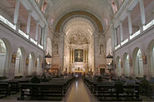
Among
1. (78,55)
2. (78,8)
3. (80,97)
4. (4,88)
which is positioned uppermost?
(78,8)

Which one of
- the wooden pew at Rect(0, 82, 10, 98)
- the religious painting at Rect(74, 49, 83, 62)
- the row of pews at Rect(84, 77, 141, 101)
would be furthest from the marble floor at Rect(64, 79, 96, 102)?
the religious painting at Rect(74, 49, 83, 62)

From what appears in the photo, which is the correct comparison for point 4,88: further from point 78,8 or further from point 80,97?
point 78,8

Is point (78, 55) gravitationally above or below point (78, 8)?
below

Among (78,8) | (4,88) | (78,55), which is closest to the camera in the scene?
(4,88)

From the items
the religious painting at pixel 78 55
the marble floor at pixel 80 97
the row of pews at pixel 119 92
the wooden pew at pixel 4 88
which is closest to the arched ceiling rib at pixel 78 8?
the religious painting at pixel 78 55

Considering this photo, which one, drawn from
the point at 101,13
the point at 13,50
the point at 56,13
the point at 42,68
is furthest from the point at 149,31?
the point at 56,13

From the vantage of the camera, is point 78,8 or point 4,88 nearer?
point 4,88

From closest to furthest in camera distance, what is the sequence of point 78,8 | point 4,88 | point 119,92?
point 119,92, point 4,88, point 78,8

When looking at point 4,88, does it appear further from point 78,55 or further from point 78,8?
point 78,55

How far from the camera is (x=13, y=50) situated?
10.7m

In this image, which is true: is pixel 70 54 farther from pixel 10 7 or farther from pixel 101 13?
pixel 10 7

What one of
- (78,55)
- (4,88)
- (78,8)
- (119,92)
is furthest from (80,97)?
(78,55)

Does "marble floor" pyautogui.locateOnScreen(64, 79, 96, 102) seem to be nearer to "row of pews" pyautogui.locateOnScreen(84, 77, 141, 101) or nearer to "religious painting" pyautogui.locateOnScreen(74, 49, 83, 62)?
"row of pews" pyautogui.locateOnScreen(84, 77, 141, 101)

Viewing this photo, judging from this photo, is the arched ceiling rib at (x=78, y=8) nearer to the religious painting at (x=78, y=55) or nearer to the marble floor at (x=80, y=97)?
the religious painting at (x=78, y=55)
